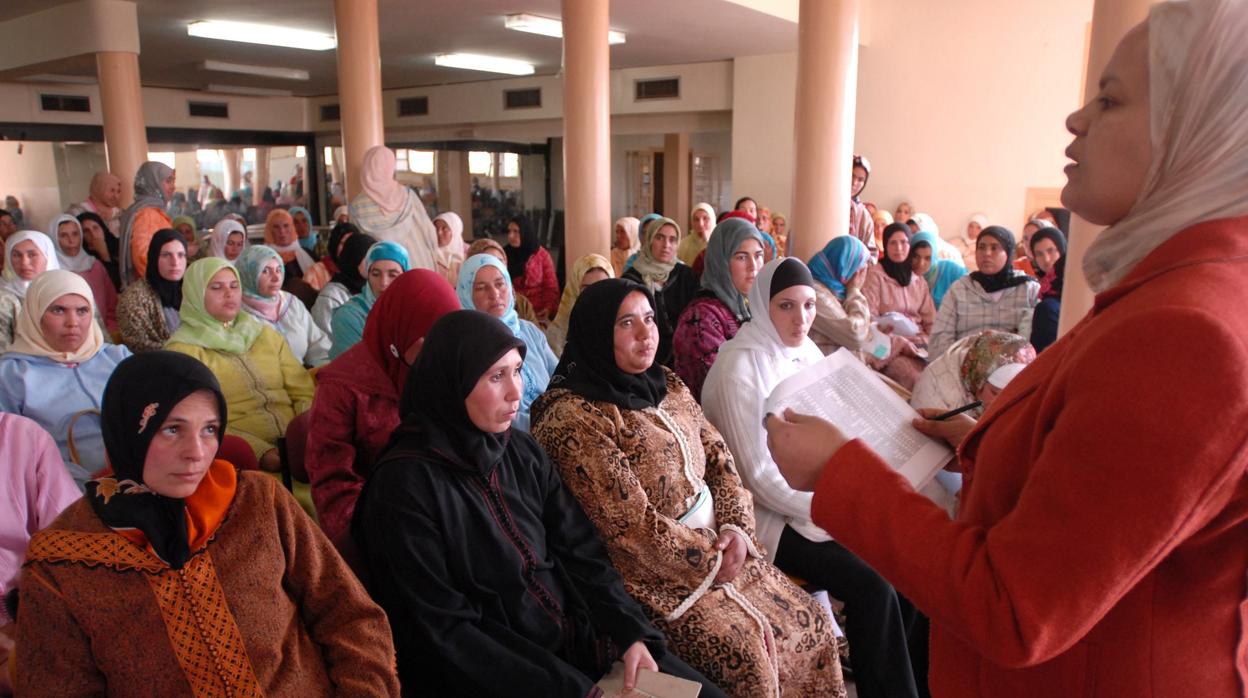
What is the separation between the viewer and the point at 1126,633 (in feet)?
2.57

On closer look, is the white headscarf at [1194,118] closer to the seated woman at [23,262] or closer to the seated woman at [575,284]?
the seated woman at [575,284]

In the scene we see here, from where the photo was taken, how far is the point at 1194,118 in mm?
753

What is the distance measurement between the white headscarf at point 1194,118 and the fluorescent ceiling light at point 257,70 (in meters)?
12.4

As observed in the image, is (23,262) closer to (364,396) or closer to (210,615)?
(364,396)

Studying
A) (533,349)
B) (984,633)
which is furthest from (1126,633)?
(533,349)

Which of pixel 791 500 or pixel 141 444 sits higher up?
pixel 141 444

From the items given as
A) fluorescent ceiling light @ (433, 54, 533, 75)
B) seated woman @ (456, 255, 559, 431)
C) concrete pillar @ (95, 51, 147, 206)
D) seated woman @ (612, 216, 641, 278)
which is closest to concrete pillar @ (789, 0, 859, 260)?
seated woman @ (612, 216, 641, 278)

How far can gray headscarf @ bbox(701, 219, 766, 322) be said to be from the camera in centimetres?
420

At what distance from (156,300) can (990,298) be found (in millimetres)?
4649

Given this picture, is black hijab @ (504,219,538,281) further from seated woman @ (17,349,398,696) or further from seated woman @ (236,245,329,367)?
seated woman @ (17,349,398,696)

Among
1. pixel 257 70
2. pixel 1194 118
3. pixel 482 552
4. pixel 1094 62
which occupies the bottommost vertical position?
pixel 482 552

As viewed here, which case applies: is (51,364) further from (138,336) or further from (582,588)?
(582,588)

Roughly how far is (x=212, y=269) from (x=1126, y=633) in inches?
138

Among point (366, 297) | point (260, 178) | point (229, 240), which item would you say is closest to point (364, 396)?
point (366, 297)
